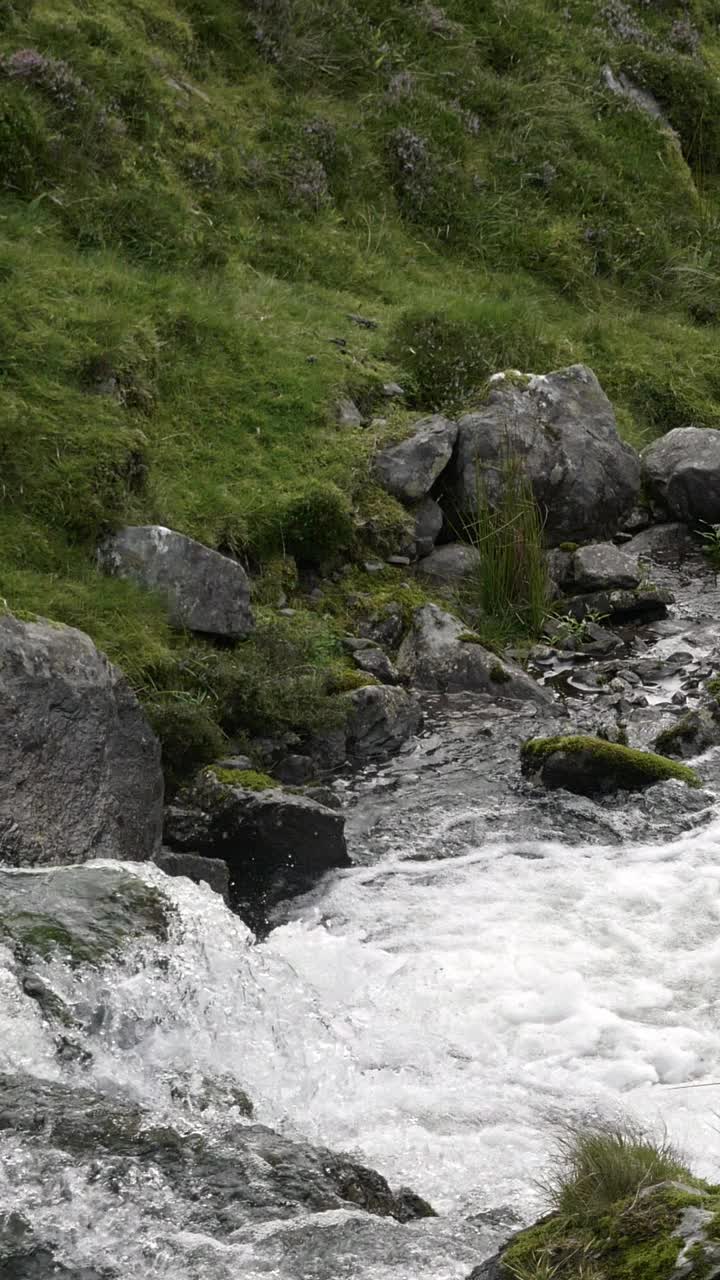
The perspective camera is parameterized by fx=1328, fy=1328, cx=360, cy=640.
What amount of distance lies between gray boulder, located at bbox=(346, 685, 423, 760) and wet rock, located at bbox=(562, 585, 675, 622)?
111 inches

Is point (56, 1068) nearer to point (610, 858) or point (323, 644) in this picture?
point (610, 858)

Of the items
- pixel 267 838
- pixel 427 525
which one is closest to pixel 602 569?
pixel 427 525

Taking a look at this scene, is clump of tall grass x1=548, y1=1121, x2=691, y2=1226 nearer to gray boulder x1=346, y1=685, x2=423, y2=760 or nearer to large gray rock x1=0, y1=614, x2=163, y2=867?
large gray rock x1=0, y1=614, x2=163, y2=867

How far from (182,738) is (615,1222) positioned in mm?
5678

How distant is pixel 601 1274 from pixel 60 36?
15754 millimetres

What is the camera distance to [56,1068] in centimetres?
553

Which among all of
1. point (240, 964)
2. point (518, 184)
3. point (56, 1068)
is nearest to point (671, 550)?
point (518, 184)

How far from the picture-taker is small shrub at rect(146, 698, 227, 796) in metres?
9.05

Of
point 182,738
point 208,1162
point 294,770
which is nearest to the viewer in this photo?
point 208,1162

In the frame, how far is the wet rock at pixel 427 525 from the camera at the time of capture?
12.8 metres

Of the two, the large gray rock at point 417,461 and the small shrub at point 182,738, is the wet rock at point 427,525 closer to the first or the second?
the large gray rock at point 417,461

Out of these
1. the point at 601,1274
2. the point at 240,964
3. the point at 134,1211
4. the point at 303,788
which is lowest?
the point at 303,788

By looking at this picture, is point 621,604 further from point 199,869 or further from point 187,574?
point 199,869

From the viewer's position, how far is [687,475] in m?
Answer: 14.4
